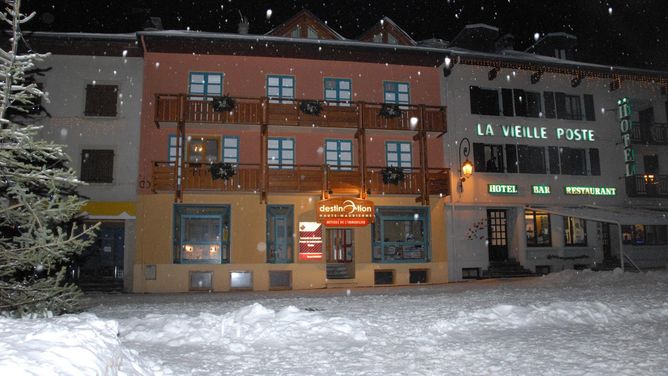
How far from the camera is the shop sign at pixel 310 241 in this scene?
68.6 ft

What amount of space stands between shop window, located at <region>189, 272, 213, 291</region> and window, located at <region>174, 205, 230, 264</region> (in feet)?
1.58

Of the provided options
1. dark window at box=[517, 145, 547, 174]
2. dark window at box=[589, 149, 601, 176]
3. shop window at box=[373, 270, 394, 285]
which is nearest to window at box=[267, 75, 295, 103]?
shop window at box=[373, 270, 394, 285]

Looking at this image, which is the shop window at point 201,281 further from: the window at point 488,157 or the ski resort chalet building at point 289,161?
the window at point 488,157

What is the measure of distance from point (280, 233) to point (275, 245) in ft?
1.77

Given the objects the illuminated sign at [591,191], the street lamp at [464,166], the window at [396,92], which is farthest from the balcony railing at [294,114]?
the illuminated sign at [591,191]

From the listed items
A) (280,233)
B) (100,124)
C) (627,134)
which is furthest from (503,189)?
(100,124)

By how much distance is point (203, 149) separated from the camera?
21.4 metres

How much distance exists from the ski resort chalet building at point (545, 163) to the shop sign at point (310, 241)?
232 inches

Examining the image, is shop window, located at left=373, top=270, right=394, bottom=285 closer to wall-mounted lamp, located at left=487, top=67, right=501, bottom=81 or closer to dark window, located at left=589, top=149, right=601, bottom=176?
wall-mounted lamp, located at left=487, top=67, right=501, bottom=81

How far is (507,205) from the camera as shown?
23172 millimetres

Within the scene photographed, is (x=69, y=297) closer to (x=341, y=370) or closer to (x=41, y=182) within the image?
(x=41, y=182)

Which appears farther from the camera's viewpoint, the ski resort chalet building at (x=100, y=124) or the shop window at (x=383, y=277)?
the shop window at (x=383, y=277)

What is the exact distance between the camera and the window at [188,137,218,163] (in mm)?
21250

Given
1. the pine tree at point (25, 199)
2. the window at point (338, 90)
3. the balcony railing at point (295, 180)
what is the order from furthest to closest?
the window at point (338, 90)
the balcony railing at point (295, 180)
the pine tree at point (25, 199)
